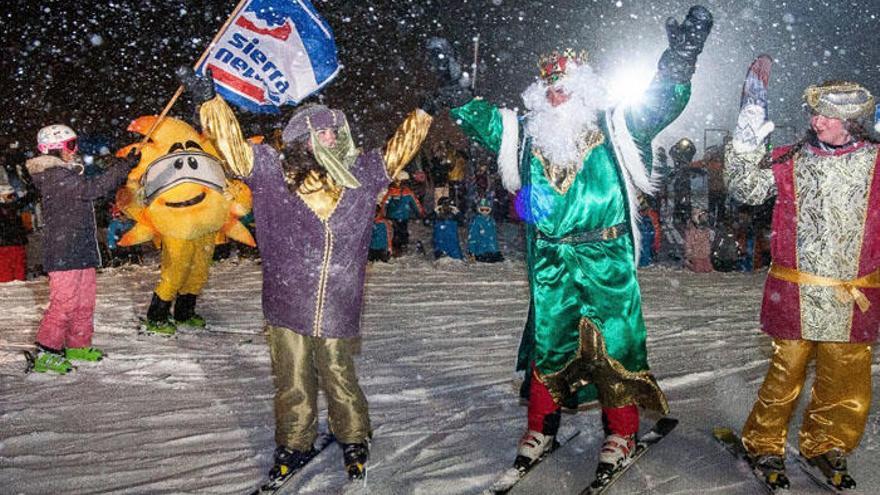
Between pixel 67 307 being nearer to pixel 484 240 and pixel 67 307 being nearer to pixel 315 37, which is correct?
pixel 315 37

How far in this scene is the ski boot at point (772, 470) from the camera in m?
3.14

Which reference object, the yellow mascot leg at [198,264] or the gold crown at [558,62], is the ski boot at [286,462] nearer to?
the gold crown at [558,62]

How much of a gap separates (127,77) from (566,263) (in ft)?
52.1

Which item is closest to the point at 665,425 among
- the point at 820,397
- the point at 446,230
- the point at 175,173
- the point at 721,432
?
the point at 721,432

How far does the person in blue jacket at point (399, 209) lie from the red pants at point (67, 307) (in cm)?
669

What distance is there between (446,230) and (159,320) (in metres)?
5.75

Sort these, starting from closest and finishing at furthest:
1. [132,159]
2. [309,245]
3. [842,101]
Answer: [842,101], [309,245], [132,159]

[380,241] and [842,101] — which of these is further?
[380,241]

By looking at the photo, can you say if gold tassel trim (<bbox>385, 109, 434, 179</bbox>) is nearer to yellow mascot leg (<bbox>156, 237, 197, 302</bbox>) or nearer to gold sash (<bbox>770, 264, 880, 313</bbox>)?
gold sash (<bbox>770, 264, 880, 313</bbox>)

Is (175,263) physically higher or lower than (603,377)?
higher

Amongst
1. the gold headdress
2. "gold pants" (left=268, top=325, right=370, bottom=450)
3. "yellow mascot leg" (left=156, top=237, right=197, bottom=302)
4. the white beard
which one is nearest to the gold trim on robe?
the white beard

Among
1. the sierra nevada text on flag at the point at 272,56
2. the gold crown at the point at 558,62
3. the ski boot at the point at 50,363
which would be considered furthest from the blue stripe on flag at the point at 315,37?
the gold crown at the point at 558,62

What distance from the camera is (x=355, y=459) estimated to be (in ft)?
10.9

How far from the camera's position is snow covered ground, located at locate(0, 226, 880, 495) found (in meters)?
3.36
